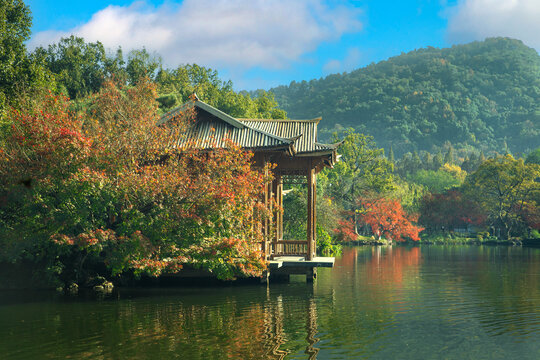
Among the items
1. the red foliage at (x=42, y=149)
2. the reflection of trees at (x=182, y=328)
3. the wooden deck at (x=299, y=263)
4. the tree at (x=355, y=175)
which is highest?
the tree at (x=355, y=175)

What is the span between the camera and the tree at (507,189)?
219 feet

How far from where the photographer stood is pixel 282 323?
46.7ft

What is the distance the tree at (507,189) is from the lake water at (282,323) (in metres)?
48.0

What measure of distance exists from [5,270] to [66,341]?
10.1 meters

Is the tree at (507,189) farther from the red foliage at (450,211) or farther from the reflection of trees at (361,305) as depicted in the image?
the reflection of trees at (361,305)

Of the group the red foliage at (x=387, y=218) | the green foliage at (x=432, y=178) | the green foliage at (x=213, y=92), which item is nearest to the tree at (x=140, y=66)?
the green foliage at (x=213, y=92)

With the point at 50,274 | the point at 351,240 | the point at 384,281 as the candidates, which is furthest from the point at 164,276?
the point at 351,240

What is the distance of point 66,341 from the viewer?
12.0 m

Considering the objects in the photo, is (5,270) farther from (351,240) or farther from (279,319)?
(351,240)

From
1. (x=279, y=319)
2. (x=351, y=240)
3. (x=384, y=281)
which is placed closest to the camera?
(x=279, y=319)

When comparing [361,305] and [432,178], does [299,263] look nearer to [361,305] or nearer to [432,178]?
[361,305]

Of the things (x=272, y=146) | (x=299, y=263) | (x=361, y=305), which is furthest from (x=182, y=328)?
(x=272, y=146)

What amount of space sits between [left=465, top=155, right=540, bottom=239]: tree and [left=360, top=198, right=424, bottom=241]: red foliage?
10.1m

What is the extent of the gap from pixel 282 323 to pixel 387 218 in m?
54.7
